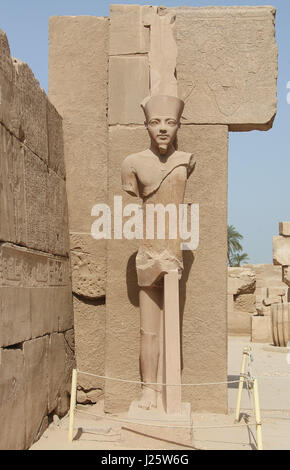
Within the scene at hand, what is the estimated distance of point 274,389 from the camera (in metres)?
6.44

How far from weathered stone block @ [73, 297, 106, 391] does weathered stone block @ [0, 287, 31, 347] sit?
137 cm

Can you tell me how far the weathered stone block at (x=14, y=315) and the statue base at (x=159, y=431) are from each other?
0.94 metres

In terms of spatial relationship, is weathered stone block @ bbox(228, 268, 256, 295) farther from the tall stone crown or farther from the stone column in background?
the tall stone crown

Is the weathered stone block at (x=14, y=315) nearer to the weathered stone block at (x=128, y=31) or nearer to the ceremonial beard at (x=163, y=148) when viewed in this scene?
the ceremonial beard at (x=163, y=148)

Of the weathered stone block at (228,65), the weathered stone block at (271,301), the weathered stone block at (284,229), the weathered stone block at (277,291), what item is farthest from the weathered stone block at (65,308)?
the weathered stone block at (277,291)

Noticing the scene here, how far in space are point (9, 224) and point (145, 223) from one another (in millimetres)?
1150

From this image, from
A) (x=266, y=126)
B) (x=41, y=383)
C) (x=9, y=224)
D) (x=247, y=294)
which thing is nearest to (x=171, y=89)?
(x=266, y=126)

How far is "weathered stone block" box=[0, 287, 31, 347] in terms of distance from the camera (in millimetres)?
3354

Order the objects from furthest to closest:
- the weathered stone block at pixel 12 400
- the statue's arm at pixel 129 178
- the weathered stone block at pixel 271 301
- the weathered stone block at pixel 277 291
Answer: the weathered stone block at pixel 277 291 → the weathered stone block at pixel 271 301 → the statue's arm at pixel 129 178 → the weathered stone block at pixel 12 400

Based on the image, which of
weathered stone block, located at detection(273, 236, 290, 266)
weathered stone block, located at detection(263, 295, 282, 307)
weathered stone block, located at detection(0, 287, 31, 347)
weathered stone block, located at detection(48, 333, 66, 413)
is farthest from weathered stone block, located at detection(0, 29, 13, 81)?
weathered stone block, located at detection(263, 295, 282, 307)

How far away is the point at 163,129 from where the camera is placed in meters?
4.19

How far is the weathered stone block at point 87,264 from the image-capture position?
5.23 meters

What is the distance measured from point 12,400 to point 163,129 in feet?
6.90

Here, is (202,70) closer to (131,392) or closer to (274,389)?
(131,392)
